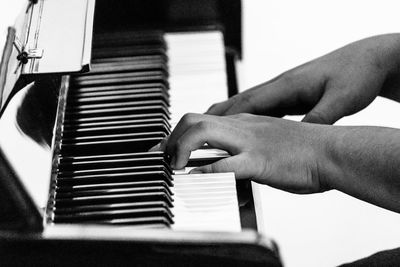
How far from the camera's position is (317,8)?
9.46 feet

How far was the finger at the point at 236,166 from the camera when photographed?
122 cm

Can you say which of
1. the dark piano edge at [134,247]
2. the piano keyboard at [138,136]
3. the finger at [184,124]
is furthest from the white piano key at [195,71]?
the dark piano edge at [134,247]

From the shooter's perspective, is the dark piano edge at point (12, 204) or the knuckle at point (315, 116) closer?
the dark piano edge at point (12, 204)

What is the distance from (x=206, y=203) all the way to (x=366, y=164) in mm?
285

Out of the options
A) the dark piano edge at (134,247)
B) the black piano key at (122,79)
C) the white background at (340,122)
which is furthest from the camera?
the white background at (340,122)

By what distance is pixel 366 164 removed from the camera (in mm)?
1193

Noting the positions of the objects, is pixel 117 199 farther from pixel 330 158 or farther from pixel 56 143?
pixel 330 158

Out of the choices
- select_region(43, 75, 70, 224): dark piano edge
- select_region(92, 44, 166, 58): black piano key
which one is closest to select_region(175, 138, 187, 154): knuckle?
select_region(43, 75, 70, 224): dark piano edge

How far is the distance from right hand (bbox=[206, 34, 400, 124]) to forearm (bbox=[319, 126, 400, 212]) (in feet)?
0.67

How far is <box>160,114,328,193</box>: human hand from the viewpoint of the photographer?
48.3 inches

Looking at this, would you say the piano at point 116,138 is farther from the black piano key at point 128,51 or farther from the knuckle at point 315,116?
the knuckle at point 315,116

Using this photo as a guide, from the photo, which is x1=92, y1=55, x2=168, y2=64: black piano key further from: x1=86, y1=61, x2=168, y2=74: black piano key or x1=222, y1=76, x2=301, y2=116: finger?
x1=222, y1=76, x2=301, y2=116: finger

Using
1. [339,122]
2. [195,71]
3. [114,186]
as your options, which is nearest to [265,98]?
[195,71]

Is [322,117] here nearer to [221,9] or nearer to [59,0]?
[221,9]
